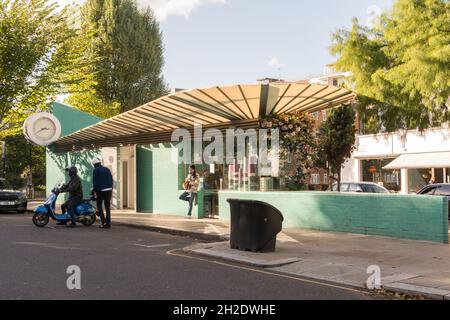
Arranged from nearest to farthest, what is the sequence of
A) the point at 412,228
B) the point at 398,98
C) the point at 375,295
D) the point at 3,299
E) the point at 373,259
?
1. the point at 3,299
2. the point at 375,295
3. the point at 373,259
4. the point at 412,228
5. the point at 398,98

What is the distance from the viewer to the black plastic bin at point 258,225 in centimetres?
973

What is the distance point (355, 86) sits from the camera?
56.8 feet

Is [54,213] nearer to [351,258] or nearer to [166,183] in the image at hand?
[166,183]

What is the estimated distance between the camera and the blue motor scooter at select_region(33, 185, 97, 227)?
14367 millimetres

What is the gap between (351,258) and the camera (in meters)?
8.96

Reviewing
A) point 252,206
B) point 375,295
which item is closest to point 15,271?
point 252,206

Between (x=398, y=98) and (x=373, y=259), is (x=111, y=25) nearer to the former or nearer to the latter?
(x=398, y=98)

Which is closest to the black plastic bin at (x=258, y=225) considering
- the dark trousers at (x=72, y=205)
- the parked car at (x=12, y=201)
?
the dark trousers at (x=72, y=205)

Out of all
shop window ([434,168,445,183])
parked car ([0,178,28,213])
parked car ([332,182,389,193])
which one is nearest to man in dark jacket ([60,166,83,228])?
parked car ([0,178,28,213])

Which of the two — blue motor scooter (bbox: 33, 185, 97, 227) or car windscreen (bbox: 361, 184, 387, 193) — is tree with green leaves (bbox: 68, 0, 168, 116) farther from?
blue motor scooter (bbox: 33, 185, 97, 227)

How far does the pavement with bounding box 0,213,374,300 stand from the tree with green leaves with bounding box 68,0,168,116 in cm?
3622

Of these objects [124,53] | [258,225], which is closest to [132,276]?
[258,225]

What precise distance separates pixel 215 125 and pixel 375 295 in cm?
1049

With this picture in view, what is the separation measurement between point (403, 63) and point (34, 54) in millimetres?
17364
